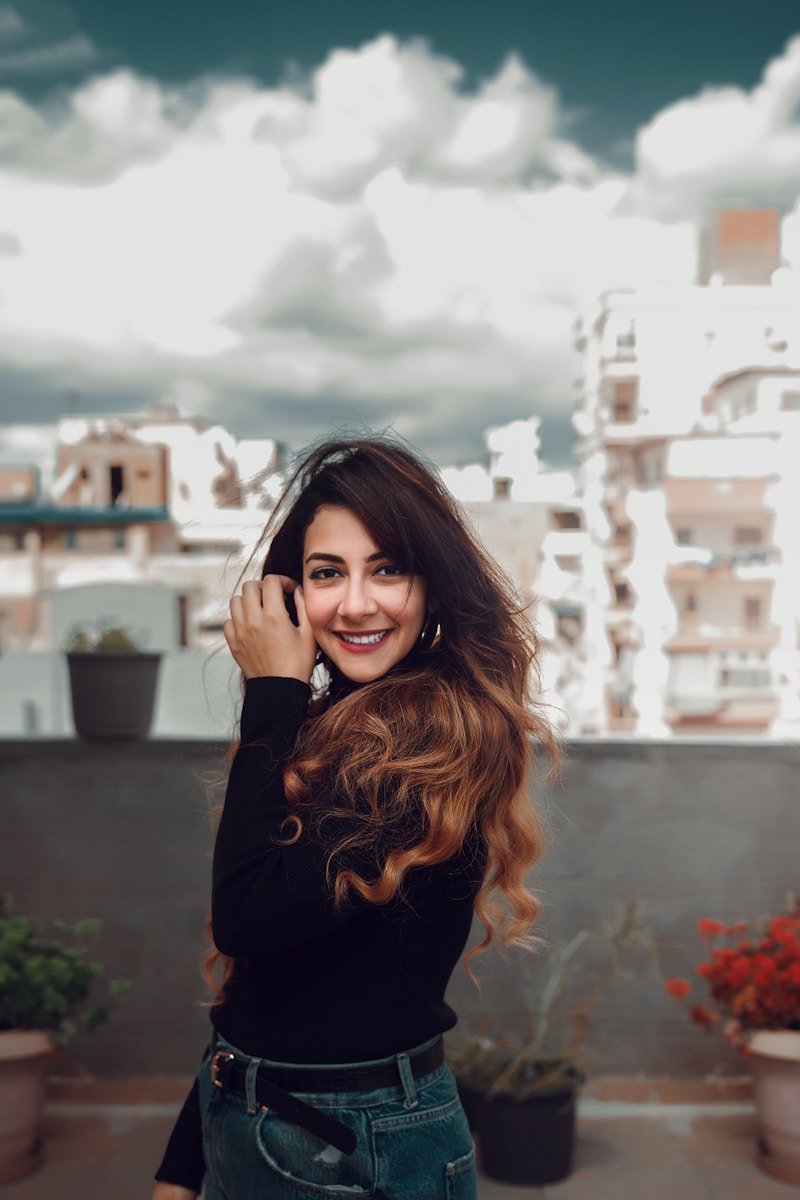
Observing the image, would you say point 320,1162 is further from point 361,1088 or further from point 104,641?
point 104,641

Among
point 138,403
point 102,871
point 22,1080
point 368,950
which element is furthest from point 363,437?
point 138,403

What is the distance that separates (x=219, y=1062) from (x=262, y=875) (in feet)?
0.66

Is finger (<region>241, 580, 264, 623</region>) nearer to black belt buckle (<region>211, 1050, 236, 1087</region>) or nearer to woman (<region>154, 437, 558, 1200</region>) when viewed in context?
woman (<region>154, 437, 558, 1200</region>)

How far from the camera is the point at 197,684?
387 centimetres

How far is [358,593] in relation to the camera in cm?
106

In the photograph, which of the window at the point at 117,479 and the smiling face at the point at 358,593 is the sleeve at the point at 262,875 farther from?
the window at the point at 117,479

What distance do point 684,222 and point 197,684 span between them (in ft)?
9.63

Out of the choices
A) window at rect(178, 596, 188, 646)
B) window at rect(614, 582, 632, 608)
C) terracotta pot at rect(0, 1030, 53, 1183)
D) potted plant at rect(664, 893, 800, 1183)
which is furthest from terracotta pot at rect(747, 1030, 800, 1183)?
window at rect(614, 582, 632, 608)

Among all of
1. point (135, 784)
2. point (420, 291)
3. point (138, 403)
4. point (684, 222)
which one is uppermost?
point (684, 222)

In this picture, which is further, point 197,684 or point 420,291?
point 420,291

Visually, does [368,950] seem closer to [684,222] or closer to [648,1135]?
[648,1135]

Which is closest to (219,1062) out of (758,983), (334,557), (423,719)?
(423,719)

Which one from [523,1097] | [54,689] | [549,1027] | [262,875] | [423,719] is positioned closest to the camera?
[262,875]

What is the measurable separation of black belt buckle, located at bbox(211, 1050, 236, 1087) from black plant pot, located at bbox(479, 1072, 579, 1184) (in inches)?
69.8
